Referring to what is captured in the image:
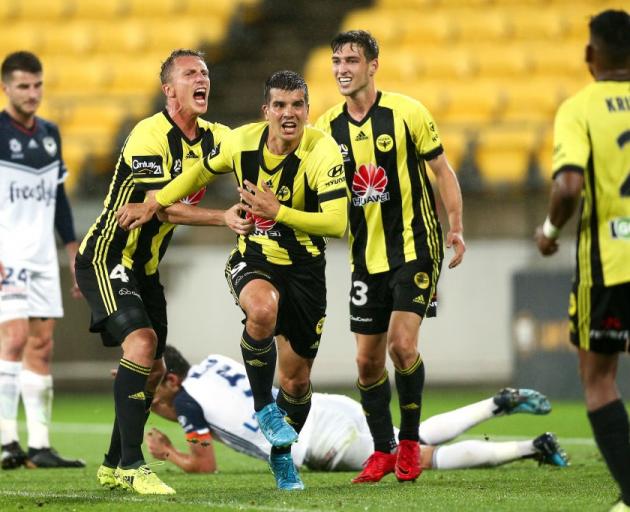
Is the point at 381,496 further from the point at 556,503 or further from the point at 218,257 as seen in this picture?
the point at 218,257

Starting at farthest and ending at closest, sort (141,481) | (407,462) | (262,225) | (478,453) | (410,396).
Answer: (478,453) → (410,396) → (407,462) → (262,225) → (141,481)

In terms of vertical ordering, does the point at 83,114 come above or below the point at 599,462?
above

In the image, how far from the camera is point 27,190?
9.21 meters

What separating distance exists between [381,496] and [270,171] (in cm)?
178

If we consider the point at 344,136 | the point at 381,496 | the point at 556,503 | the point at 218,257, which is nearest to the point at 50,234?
the point at 344,136

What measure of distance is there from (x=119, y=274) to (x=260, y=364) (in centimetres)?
97

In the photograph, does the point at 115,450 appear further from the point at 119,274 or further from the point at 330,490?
the point at 330,490

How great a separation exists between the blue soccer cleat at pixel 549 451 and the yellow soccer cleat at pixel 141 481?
2531 mm

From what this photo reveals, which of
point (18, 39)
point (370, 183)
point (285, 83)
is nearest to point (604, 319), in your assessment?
point (285, 83)

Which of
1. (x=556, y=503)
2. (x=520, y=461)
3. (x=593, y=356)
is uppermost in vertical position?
(x=593, y=356)

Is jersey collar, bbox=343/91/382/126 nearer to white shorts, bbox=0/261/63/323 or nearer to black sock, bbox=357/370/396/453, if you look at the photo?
black sock, bbox=357/370/396/453

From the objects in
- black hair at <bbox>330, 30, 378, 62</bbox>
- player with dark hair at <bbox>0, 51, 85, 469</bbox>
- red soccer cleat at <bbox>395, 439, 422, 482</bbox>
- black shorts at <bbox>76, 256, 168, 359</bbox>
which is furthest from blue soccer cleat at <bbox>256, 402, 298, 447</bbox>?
player with dark hair at <bbox>0, 51, 85, 469</bbox>

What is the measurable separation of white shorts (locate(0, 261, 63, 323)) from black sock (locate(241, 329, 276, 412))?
294 cm

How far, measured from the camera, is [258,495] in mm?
6410
